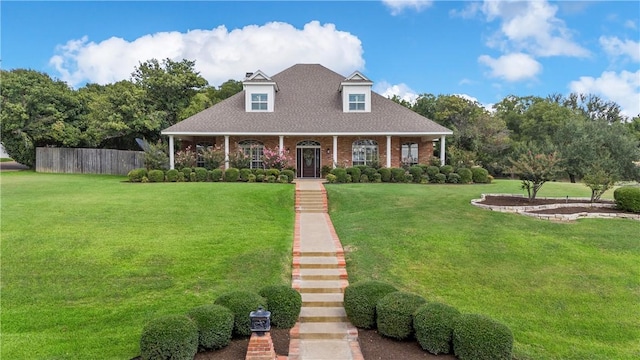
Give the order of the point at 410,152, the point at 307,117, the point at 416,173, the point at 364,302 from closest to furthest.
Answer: the point at 364,302, the point at 416,173, the point at 307,117, the point at 410,152

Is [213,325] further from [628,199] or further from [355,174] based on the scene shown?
[355,174]

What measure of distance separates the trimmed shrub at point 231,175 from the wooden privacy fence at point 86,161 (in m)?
11.2

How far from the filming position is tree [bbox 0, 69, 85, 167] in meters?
28.1

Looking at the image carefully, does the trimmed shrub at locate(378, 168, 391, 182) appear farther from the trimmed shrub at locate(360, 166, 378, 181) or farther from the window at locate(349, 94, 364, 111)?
the window at locate(349, 94, 364, 111)

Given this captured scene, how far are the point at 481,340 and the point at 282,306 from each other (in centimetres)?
304

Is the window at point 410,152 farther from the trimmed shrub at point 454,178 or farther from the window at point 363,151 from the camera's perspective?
the trimmed shrub at point 454,178

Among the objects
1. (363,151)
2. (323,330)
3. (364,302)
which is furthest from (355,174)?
(323,330)

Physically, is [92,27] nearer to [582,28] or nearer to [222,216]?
[222,216]

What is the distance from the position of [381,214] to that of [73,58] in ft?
51.6

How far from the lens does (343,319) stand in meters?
7.00

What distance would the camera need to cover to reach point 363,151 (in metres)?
25.5

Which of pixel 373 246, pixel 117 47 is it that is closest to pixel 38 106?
pixel 117 47

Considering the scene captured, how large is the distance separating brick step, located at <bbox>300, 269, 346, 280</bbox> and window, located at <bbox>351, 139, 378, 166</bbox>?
17254 millimetres

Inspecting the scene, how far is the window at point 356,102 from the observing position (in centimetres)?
2573
